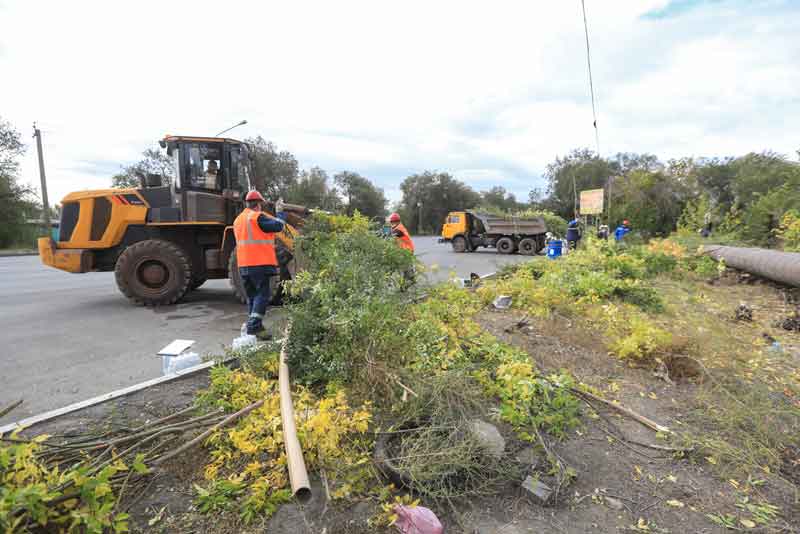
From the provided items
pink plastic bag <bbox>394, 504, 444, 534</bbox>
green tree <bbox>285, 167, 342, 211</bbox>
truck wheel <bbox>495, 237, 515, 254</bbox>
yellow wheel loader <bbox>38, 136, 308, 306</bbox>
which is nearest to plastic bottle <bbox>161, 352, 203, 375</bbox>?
pink plastic bag <bbox>394, 504, 444, 534</bbox>

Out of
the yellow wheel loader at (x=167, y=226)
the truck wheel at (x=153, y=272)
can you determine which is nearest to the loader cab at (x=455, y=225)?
the yellow wheel loader at (x=167, y=226)

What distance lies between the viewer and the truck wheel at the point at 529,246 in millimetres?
17281

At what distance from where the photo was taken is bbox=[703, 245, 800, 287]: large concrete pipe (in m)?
6.77

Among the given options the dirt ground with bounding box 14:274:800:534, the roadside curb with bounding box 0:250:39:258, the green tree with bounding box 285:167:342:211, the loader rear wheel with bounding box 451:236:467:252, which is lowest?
the dirt ground with bounding box 14:274:800:534

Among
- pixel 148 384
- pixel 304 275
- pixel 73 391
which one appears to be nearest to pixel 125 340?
pixel 73 391

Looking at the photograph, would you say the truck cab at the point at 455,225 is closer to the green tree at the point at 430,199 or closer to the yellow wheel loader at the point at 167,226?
the yellow wheel loader at the point at 167,226

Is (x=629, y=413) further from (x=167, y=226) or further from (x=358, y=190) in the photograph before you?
(x=358, y=190)

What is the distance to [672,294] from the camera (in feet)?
22.3

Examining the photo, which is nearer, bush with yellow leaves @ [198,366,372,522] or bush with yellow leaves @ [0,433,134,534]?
bush with yellow leaves @ [0,433,134,534]

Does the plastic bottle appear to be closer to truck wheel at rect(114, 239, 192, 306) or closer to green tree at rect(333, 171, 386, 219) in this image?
truck wheel at rect(114, 239, 192, 306)

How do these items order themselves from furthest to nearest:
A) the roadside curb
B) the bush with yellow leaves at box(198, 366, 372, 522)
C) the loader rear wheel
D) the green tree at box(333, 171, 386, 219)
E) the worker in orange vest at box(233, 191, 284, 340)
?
1. the green tree at box(333, 171, 386, 219)
2. the roadside curb
3. the loader rear wheel
4. the worker in orange vest at box(233, 191, 284, 340)
5. the bush with yellow leaves at box(198, 366, 372, 522)

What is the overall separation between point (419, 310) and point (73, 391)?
10.3 ft

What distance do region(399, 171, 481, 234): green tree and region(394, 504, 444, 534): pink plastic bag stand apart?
57.0 m

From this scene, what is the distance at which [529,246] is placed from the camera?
57.0ft
